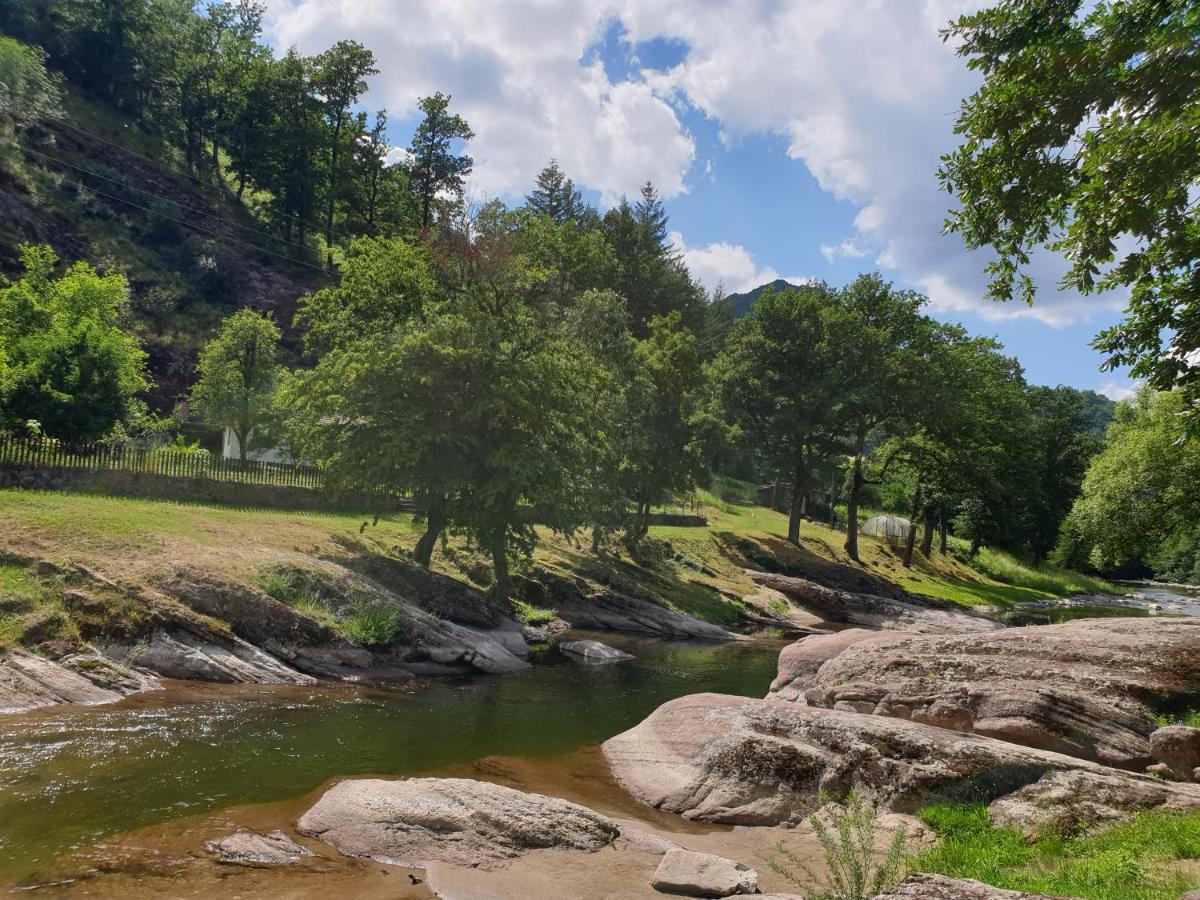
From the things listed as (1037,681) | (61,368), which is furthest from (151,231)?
(1037,681)

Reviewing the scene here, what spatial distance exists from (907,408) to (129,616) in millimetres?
49207

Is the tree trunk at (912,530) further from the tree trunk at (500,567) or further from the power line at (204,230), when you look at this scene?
the power line at (204,230)

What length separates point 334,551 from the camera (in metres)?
27.0

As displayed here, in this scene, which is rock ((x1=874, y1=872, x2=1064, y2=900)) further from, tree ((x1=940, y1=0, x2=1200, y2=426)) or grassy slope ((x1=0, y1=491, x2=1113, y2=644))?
grassy slope ((x1=0, y1=491, x2=1113, y2=644))

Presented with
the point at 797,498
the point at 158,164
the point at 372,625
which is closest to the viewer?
the point at 372,625

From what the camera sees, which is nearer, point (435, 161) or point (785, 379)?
point (785, 379)

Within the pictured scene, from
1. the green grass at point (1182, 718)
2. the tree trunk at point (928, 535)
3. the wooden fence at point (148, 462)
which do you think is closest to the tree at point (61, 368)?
the wooden fence at point (148, 462)

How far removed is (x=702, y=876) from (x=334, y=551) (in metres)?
21.1

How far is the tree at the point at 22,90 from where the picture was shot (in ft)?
219

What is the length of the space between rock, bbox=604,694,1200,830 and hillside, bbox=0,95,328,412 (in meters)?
58.9

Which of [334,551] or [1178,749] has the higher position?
[1178,749]

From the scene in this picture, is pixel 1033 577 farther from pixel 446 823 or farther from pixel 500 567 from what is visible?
pixel 446 823

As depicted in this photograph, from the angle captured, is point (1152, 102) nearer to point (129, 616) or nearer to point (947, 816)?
point (947, 816)

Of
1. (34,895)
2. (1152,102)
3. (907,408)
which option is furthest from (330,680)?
(907,408)
